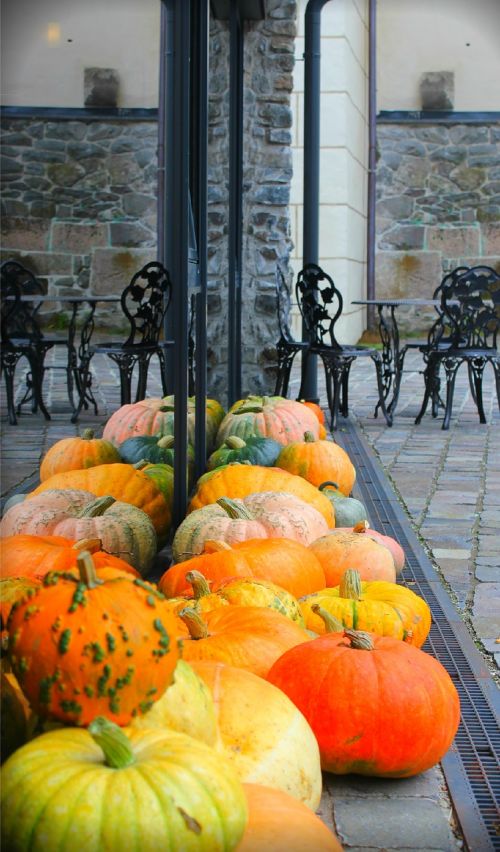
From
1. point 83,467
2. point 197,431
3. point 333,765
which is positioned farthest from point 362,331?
point 333,765

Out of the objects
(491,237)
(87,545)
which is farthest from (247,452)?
(491,237)

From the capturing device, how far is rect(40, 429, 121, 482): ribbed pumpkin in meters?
3.19

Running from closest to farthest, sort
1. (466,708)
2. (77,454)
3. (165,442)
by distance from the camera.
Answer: (466,708) → (77,454) → (165,442)

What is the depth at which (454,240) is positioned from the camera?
16359mm

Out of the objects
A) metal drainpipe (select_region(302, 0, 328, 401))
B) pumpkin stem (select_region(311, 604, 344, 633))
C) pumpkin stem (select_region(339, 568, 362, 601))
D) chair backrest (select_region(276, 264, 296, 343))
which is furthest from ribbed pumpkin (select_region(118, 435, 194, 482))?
metal drainpipe (select_region(302, 0, 328, 401))

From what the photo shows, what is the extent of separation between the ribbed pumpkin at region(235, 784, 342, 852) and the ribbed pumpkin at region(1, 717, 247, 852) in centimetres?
6

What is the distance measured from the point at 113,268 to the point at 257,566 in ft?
3.16

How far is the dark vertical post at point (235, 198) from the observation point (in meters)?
7.41

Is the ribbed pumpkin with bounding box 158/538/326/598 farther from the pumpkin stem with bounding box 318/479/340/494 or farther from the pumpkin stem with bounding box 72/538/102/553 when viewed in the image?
the pumpkin stem with bounding box 318/479/340/494

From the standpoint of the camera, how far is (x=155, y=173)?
3.28 m

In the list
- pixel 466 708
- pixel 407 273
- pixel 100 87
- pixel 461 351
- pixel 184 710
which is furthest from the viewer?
pixel 407 273

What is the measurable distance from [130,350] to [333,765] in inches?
55.3

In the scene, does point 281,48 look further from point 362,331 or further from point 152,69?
point 362,331

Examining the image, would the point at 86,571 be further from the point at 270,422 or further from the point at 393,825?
the point at 270,422
